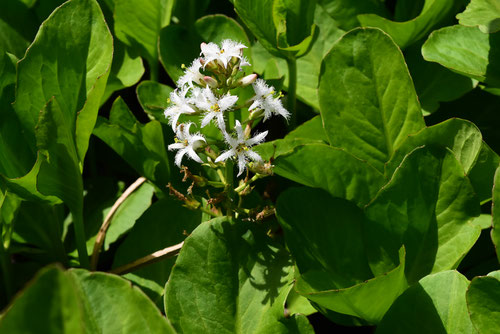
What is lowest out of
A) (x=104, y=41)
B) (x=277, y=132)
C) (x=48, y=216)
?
(x=277, y=132)

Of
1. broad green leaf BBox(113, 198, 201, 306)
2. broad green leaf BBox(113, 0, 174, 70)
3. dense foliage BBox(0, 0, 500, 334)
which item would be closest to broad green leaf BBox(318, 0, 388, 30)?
dense foliage BBox(0, 0, 500, 334)

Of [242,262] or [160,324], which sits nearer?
[160,324]

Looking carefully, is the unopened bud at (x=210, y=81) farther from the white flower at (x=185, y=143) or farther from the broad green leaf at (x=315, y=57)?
the broad green leaf at (x=315, y=57)

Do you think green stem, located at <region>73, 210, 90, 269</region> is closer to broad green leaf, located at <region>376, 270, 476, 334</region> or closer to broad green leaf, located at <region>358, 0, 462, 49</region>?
broad green leaf, located at <region>376, 270, 476, 334</region>

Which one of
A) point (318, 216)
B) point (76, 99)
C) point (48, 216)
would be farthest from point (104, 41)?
point (318, 216)

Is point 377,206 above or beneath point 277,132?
above

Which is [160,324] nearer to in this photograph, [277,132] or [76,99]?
[76,99]

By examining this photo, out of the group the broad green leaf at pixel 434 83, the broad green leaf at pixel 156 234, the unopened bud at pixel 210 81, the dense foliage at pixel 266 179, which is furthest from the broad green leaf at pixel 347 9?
the broad green leaf at pixel 156 234
